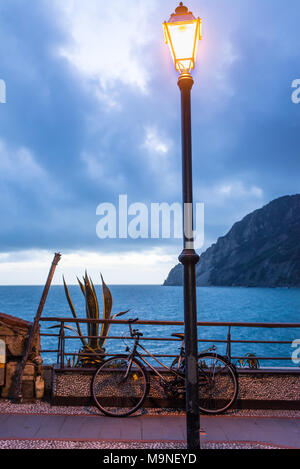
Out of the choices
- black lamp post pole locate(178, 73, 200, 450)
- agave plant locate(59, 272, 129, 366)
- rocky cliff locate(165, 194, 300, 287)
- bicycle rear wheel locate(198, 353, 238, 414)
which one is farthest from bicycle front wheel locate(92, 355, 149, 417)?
rocky cliff locate(165, 194, 300, 287)

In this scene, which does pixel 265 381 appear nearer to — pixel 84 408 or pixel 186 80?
pixel 84 408

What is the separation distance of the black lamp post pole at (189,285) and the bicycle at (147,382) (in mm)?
1648

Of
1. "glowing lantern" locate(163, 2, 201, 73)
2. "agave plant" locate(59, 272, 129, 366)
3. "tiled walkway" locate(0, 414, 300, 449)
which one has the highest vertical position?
"glowing lantern" locate(163, 2, 201, 73)

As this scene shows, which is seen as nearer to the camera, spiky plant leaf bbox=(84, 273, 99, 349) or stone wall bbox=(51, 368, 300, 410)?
stone wall bbox=(51, 368, 300, 410)

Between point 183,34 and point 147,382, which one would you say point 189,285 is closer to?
point 147,382

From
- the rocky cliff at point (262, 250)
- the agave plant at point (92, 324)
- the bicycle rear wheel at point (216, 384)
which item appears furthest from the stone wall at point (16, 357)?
the rocky cliff at point (262, 250)

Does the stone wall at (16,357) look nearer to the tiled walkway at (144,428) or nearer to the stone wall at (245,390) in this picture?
the stone wall at (245,390)

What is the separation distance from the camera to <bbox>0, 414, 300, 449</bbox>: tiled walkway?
4117 mm

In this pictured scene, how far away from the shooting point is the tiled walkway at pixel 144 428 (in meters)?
4.12

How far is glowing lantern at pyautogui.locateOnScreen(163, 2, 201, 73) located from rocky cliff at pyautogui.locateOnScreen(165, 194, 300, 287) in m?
151

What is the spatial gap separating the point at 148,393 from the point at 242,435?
137 cm

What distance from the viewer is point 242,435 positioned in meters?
4.25

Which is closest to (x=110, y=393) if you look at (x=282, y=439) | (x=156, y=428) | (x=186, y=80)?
(x=156, y=428)

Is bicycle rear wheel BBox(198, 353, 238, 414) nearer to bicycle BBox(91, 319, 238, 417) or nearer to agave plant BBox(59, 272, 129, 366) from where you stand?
bicycle BBox(91, 319, 238, 417)
